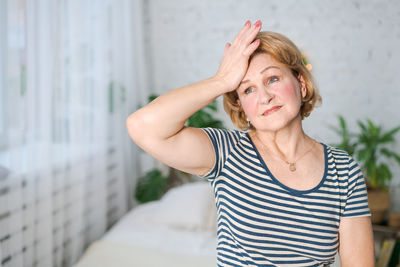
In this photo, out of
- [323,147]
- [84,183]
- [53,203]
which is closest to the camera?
[323,147]

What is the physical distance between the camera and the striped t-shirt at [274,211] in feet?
3.09

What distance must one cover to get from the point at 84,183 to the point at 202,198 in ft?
2.58

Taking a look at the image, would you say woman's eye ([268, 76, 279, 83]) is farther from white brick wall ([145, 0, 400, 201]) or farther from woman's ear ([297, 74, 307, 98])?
white brick wall ([145, 0, 400, 201])

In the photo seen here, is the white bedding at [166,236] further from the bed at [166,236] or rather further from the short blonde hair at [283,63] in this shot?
the short blonde hair at [283,63]

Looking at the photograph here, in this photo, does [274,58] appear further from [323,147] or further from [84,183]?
[84,183]

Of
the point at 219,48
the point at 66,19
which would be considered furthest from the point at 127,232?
the point at 219,48

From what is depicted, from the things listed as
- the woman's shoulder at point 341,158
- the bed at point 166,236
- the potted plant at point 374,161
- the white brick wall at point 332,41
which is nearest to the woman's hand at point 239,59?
the woman's shoulder at point 341,158

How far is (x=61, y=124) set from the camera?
2182 millimetres

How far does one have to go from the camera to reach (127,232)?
2.28m

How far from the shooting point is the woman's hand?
94 cm

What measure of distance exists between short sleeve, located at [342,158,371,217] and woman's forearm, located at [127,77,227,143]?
46 cm

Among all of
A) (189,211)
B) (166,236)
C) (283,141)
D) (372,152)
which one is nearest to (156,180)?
(189,211)

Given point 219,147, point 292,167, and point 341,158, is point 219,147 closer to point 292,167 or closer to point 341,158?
point 292,167

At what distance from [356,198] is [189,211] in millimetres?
1523
